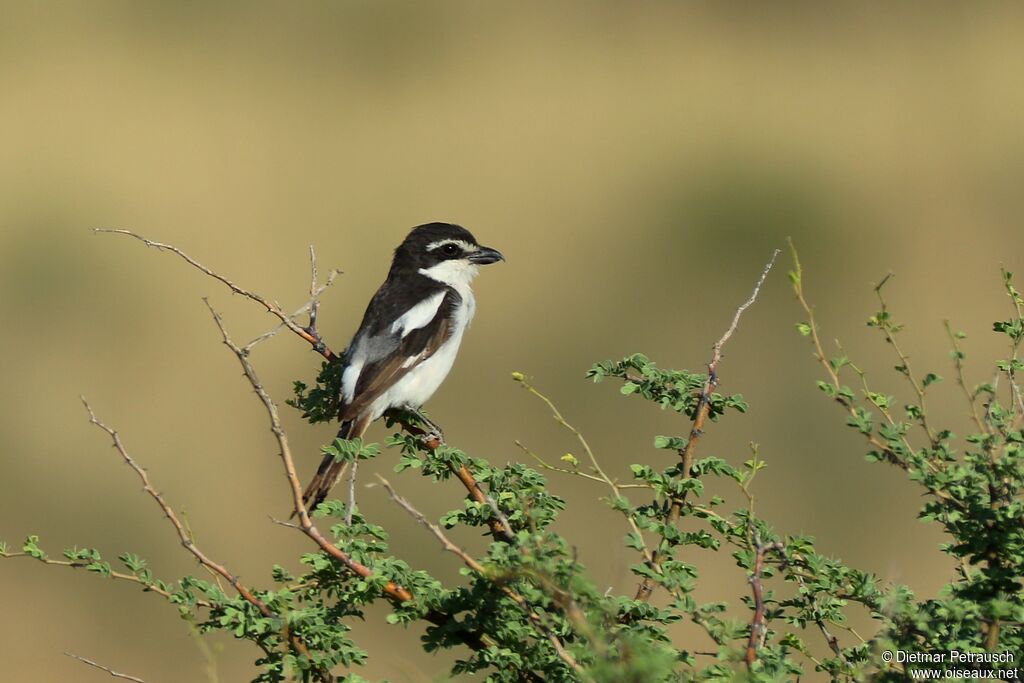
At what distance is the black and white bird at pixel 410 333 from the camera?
5.02 meters

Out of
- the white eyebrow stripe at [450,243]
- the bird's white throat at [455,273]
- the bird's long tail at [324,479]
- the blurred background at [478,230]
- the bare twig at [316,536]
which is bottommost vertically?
the bare twig at [316,536]

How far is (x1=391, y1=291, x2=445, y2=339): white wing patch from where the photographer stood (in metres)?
5.58

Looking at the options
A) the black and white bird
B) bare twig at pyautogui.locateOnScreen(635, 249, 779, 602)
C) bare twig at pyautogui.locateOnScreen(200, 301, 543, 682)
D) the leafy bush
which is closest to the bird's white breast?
the black and white bird

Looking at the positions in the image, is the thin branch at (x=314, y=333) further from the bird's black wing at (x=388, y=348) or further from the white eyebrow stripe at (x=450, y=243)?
the white eyebrow stripe at (x=450, y=243)

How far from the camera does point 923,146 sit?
18.5 meters

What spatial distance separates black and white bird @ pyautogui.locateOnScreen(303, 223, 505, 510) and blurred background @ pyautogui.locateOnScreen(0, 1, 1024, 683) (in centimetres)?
369

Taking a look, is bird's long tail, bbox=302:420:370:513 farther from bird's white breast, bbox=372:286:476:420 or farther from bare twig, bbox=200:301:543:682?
bare twig, bbox=200:301:543:682

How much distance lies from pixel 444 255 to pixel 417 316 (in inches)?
25.6

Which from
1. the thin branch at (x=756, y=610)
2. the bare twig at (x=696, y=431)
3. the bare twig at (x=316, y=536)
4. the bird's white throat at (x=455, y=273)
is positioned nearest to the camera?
the thin branch at (x=756, y=610)

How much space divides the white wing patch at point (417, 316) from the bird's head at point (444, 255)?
0.42 meters

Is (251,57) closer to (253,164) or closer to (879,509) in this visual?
(253,164)

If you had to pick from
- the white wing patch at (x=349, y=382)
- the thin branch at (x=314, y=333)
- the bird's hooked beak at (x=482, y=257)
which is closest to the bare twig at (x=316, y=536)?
the thin branch at (x=314, y=333)

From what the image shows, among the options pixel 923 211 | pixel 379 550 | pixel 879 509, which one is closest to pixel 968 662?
pixel 379 550

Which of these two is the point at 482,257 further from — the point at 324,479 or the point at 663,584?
the point at 663,584
